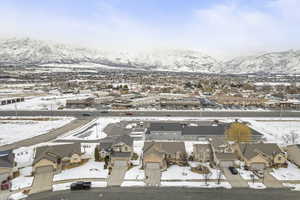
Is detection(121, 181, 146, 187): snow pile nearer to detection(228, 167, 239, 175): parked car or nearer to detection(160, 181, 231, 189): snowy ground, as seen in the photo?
detection(160, 181, 231, 189): snowy ground

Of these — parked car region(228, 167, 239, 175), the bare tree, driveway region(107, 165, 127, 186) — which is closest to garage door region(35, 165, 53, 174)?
driveway region(107, 165, 127, 186)

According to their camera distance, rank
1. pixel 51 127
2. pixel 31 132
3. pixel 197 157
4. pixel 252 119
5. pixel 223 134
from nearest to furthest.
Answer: pixel 197 157 → pixel 223 134 → pixel 31 132 → pixel 51 127 → pixel 252 119

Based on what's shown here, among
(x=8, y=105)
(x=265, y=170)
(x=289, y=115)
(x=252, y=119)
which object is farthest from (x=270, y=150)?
(x=8, y=105)

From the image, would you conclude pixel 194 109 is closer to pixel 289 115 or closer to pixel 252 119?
pixel 252 119

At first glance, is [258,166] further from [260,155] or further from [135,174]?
[135,174]

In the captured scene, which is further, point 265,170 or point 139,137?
point 139,137
